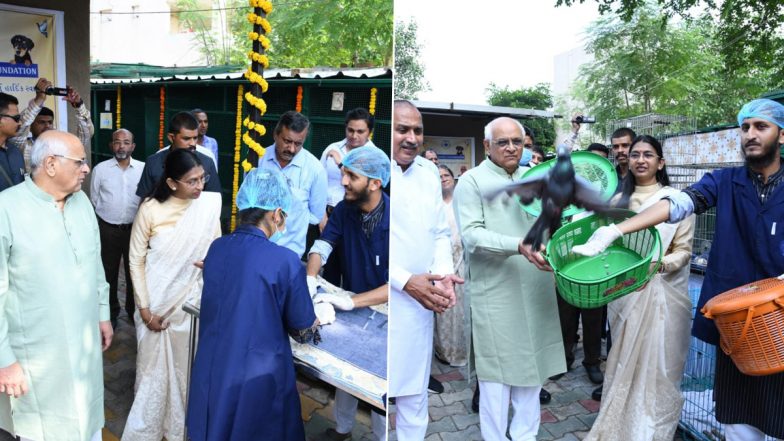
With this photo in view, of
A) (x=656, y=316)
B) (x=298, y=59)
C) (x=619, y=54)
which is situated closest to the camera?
(x=656, y=316)

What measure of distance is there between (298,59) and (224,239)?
1350 mm

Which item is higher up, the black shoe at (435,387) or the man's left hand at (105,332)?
the man's left hand at (105,332)

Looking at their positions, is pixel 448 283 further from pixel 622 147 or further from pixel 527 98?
pixel 527 98

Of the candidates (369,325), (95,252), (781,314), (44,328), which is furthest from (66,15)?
(781,314)

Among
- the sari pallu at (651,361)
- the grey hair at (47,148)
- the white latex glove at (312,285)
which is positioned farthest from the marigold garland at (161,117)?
the sari pallu at (651,361)

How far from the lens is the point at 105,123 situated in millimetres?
3393

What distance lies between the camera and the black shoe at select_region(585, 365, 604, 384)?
3799 millimetres

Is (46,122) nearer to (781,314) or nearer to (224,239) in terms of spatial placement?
(224,239)

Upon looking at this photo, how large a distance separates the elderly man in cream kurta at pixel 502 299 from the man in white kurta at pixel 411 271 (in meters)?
0.20

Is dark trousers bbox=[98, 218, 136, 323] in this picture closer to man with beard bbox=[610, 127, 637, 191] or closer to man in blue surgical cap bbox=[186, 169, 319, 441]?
man in blue surgical cap bbox=[186, 169, 319, 441]

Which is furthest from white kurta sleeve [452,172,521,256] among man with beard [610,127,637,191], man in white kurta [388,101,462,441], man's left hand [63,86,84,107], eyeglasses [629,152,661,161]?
man's left hand [63,86,84,107]

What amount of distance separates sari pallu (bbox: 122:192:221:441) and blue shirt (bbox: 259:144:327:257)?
36cm

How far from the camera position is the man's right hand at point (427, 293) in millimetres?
2201

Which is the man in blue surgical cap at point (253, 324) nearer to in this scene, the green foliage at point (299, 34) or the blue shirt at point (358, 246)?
the blue shirt at point (358, 246)
